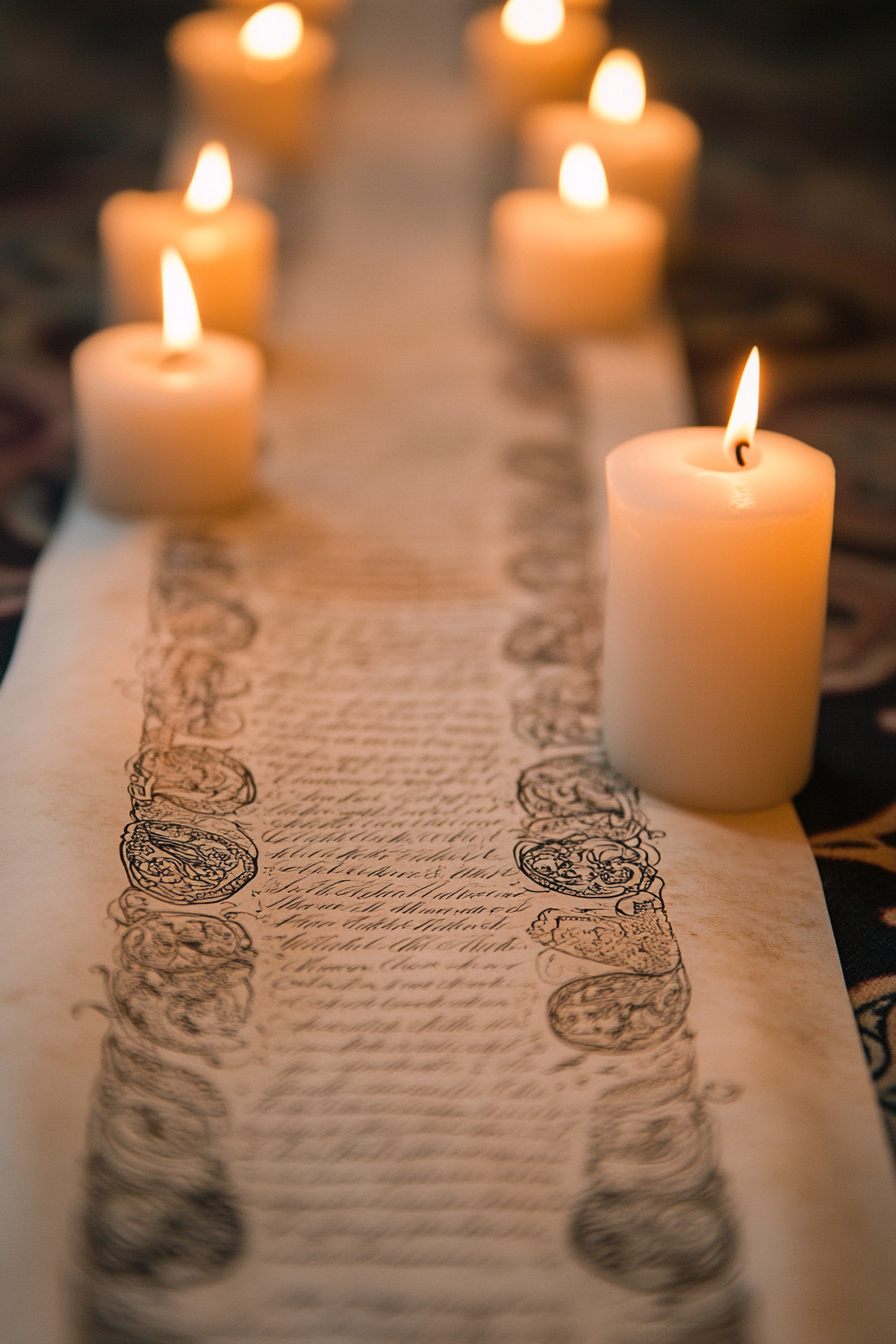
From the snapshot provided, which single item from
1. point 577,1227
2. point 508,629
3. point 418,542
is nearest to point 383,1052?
point 577,1227

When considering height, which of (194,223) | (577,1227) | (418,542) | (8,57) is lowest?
(577,1227)

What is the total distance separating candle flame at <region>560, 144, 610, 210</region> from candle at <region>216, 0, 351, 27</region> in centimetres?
76

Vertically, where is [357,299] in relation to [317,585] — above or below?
above

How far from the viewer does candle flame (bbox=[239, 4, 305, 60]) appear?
5.21ft

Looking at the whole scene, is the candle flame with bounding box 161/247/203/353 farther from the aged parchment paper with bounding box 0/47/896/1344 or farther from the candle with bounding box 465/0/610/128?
the candle with bounding box 465/0/610/128

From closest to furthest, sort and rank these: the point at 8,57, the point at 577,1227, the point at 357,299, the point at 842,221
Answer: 1. the point at 577,1227
2. the point at 357,299
3. the point at 842,221
4. the point at 8,57

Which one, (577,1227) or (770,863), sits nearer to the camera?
(577,1227)

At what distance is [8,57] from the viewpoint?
6.79 feet

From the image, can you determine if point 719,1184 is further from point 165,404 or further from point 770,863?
point 165,404

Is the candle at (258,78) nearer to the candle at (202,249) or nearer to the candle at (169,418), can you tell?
the candle at (202,249)

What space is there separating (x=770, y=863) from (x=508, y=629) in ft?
0.86

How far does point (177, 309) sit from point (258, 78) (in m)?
0.73

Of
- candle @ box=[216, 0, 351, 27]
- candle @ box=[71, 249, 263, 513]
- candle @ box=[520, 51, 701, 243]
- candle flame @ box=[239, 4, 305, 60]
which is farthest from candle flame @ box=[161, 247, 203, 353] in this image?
candle @ box=[216, 0, 351, 27]

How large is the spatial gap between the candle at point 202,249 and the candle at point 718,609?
57 cm
